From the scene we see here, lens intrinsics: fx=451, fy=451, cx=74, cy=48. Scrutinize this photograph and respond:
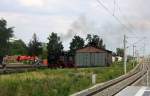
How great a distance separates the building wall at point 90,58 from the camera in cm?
10506

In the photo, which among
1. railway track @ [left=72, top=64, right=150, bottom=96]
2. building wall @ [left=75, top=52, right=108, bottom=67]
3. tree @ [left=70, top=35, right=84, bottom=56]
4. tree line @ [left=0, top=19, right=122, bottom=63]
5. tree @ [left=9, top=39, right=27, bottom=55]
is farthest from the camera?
tree @ [left=9, top=39, right=27, bottom=55]

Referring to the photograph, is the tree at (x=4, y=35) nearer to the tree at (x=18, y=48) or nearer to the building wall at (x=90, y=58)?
the tree at (x=18, y=48)

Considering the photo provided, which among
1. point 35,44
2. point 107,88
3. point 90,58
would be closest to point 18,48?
point 35,44

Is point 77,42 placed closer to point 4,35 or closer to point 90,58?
point 4,35

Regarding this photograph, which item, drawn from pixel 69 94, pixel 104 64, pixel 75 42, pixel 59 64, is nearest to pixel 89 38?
pixel 75 42

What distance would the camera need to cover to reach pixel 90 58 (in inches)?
4158

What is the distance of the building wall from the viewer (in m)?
105

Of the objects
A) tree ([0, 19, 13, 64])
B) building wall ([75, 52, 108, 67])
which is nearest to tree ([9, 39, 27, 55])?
tree ([0, 19, 13, 64])

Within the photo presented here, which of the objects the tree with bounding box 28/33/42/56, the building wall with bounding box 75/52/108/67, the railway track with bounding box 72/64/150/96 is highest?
the tree with bounding box 28/33/42/56

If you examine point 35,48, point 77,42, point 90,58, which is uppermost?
point 77,42

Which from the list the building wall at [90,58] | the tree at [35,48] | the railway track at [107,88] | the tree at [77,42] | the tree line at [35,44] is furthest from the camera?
the tree at [77,42]

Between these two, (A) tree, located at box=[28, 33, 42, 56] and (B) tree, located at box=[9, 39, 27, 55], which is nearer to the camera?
(A) tree, located at box=[28, 33, 42, 56]

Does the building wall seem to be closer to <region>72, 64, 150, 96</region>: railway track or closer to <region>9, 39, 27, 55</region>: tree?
<region>72, 64, 150, 96</region>: railway track

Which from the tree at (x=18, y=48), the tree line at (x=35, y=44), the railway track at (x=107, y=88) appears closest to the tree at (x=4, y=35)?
the tree line at (x=35, y=44)
